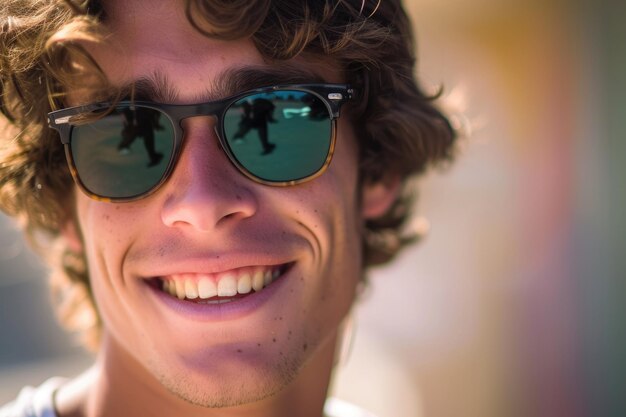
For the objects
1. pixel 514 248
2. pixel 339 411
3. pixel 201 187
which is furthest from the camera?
pixel 514 248

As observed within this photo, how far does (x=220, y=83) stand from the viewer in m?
1.82

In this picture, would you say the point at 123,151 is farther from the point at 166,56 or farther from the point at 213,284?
the point at 213,284

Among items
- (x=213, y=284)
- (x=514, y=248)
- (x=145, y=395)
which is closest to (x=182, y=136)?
(x=213, y=284)

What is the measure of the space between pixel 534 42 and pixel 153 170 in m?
4.45

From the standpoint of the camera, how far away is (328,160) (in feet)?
6.30

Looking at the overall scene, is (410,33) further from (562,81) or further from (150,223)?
(562,81)

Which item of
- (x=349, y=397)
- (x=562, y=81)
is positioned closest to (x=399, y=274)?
(x=349, y=397)

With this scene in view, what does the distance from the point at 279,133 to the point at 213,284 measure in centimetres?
47

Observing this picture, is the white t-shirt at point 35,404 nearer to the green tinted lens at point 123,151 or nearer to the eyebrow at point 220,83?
the green tinted lens at point 123,151

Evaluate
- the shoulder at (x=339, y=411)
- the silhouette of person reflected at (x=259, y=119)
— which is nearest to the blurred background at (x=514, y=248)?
the shoulder at (x=339, y=411)

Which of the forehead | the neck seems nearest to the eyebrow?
the forehead

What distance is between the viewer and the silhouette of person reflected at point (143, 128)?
5.87ft

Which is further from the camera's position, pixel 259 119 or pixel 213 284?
pixel 213 284

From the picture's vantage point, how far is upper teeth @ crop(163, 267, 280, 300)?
193 cm
